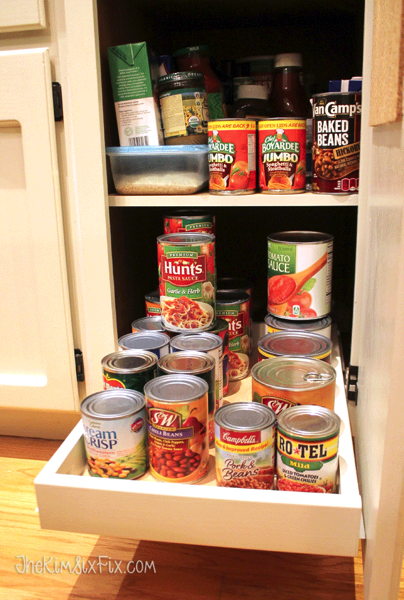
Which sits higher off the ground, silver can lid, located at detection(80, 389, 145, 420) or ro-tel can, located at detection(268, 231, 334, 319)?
ro-tel can, located at detection(268, 231, 334, 319)

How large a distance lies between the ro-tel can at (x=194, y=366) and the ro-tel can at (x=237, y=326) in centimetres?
23

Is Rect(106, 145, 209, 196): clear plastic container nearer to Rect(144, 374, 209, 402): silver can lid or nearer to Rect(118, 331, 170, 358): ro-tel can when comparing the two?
Rect(118, 331, 170, 358): ro-tel can

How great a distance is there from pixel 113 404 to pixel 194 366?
0.14 meters

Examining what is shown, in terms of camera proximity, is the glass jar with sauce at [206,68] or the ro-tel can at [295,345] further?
the glass jar with sauce at [206,68]

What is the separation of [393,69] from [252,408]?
0.46m

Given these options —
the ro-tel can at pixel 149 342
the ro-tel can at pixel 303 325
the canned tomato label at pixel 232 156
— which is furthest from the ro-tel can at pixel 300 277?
the ro-tel can at pixel 149 342

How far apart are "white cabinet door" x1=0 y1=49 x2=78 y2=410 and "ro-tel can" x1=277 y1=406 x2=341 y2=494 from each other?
59cm

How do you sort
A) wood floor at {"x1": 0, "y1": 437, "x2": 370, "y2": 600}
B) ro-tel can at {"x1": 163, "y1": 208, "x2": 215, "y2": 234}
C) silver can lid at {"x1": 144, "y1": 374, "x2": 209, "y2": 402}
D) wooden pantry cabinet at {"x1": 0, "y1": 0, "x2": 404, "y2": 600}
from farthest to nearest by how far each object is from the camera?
ro-tel can at {"x1": 163, "y1": 208, "x2": 215, "y2": 234} → wood floor at {"x1": 0, "y1": 437, "x2": 370, "y2": 600} → silver can lid at {"x1": 144, "y1": 374, "x2": 209, "y2": 402} → wooden pantry cabinet at {"x1": 0, "y1": 0, "x2": 404, "y2": 600}

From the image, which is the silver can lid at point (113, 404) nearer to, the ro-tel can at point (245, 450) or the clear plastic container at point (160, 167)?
the ro-tel can at point (245, 450)

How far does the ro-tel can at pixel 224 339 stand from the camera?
3.20 ft

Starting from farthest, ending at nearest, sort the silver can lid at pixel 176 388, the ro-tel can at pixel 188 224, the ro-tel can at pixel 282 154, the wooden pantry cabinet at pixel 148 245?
the ro-tel can at pixel 188 224, the ro-tel can at pixel 282 154, the silver can lid at pixel 176 388, the wooden pantry cabinet at pixel 148 245

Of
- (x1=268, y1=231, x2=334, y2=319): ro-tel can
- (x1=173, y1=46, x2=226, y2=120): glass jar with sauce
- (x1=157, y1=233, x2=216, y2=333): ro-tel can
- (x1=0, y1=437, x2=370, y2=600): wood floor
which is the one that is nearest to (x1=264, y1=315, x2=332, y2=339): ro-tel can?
(x1=268, y1=231, x2=334, y2=319): ro-tel can

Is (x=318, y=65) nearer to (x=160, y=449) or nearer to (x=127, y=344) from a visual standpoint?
(x=127, y=344)

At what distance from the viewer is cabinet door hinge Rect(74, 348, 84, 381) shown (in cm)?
113
